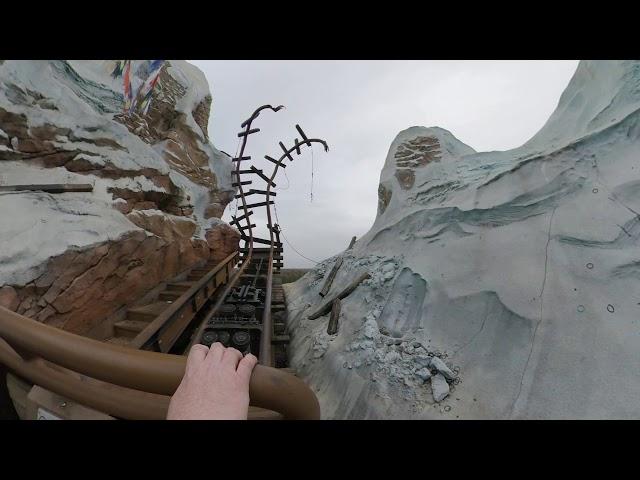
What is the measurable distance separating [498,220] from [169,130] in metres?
10.9

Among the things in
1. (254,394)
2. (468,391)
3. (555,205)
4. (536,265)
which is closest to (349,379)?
(468,391)

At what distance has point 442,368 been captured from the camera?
2.24m

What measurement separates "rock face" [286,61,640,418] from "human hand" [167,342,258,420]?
6.71ft

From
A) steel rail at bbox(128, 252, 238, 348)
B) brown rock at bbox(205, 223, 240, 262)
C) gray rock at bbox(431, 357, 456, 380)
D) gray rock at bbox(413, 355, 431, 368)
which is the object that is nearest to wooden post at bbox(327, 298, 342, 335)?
gray rock at bbox(413, 355, 431, 368)

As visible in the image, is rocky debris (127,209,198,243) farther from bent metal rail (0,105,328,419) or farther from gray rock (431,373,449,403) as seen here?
gray rock (431,373,449,403)

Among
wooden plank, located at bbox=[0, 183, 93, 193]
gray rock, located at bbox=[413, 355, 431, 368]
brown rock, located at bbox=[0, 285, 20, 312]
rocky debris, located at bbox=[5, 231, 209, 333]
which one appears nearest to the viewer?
brown rock, located at bbox=[0, 285, 20, 312]

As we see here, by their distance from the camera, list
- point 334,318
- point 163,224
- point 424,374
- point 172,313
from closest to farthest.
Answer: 1. point 424,374
2. point 172,313
3. point 334,318
4. point 163,224

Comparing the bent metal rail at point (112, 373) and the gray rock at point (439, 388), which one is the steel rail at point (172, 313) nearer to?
the bent metal rail at point (112, 373)

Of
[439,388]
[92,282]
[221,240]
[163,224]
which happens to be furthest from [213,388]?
[221,240]

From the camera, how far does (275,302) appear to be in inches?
233

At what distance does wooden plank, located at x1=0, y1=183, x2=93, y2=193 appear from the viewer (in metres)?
2.52

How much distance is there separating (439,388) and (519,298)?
122 cm

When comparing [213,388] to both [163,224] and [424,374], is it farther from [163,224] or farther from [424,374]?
[163,224]

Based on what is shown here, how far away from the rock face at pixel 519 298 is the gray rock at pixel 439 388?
0.01m
